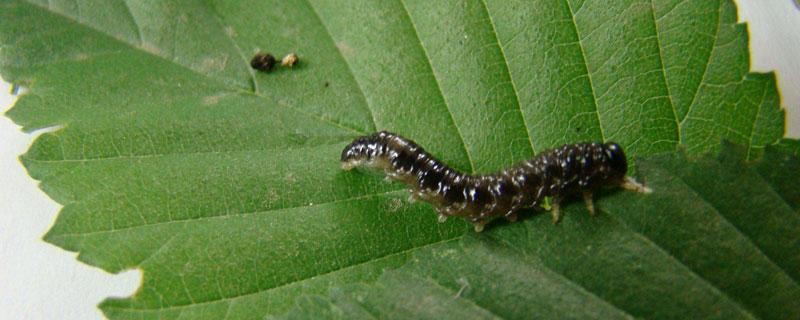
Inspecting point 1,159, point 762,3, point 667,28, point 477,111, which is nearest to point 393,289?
point 477,111

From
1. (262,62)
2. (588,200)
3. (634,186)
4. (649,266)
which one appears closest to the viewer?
(649,266)

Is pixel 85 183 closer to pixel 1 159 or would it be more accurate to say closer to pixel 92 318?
pixel 92 318

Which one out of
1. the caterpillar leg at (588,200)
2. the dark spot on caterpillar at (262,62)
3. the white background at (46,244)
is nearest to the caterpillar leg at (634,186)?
the caterpillar leg at (588,200)

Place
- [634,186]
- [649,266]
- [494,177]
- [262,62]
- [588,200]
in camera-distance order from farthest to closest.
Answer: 1. [262,62]
2. [494,177]
3. [588,200]
4. [634,186]
5. [649,266]

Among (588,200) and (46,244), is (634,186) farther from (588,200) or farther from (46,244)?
(46,244)

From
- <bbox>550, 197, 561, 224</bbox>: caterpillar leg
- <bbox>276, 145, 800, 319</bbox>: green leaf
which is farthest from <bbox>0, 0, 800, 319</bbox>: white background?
<bbox>550, 197, 561, 224</bbox>: caterpillar leg

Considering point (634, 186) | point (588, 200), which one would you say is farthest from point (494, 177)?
point (634, 186)
